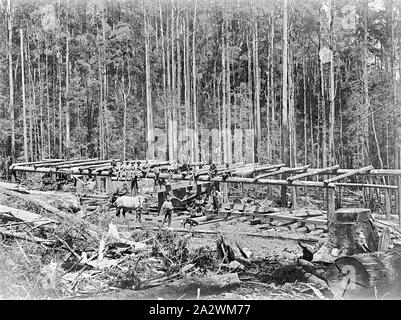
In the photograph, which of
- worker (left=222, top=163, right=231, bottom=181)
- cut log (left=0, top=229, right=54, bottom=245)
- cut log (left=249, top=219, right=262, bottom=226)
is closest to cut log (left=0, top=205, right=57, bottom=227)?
cut log (left=0, top=229, right=54, bottom=245)

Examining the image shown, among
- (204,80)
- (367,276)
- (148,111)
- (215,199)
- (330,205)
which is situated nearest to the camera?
(367,276)

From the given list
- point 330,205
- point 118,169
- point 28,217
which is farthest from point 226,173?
point 28,217

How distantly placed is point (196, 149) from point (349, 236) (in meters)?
3.95

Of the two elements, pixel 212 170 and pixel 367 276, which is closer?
pixel 367 276

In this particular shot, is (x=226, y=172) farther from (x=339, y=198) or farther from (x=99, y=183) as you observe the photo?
(x=99, y=183)

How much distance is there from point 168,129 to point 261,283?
450 centimetres

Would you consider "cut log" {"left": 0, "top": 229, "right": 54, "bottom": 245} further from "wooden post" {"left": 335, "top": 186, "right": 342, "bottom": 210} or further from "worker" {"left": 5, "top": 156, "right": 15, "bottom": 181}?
"wooden post" {"left": 335, "top": 186, "right": 342, "bottom": 210}

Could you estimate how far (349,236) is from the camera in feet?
24.2

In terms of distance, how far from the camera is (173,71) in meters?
9.77

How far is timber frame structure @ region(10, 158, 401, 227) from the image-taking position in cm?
816

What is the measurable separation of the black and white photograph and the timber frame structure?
0.05 meters

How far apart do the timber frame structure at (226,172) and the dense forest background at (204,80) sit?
23 cm

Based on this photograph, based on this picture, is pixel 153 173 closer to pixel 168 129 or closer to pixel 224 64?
pixel 168 129
